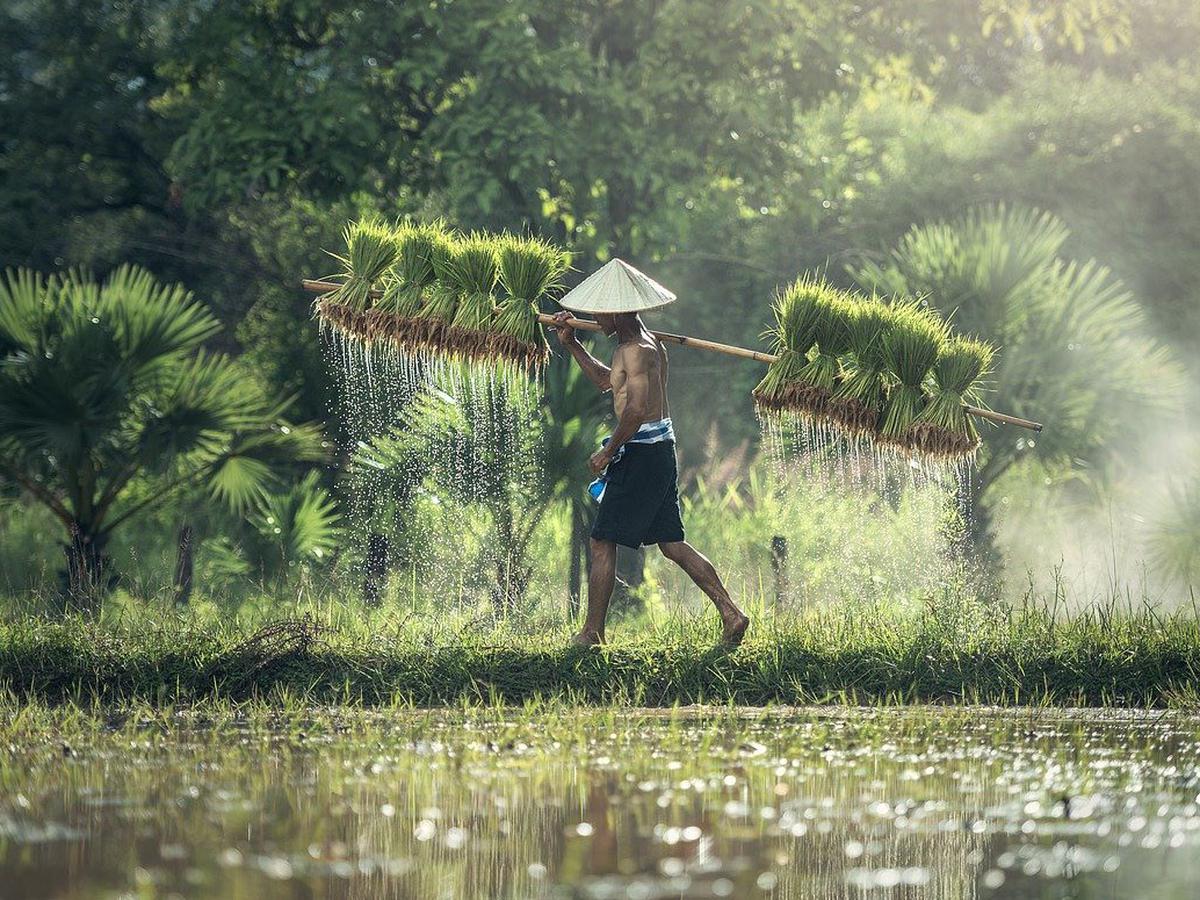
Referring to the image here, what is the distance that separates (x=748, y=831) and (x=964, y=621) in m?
4.51

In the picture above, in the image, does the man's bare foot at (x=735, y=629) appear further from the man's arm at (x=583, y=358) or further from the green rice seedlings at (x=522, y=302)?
the green rice seedlings at (x=522, y=302)

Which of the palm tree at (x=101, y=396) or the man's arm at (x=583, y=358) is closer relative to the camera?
the man's arm at (x=583, y=358)

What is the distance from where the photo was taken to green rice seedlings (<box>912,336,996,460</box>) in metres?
10.2

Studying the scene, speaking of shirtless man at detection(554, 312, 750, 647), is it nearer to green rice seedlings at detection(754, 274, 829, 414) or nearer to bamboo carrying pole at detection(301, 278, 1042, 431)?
bamboo carrying pole at detection(301, 278, 1042, 431)

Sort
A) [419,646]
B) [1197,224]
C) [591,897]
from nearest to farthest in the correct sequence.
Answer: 1. [591,897]
2. [419,646]
3. [1197,224]

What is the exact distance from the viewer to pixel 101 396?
12773 millimetres

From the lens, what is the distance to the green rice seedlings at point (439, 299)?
1041 cm

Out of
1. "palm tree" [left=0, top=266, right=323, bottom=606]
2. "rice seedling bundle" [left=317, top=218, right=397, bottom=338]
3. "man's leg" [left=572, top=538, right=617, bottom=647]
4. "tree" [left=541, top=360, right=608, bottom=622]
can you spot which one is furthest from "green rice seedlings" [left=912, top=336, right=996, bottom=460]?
"palm tree" [left=0, top=266, right=323, bottom=606]

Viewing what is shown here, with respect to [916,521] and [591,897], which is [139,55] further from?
[591,897]

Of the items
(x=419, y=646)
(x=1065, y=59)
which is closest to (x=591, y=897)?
(x=419, y=646)

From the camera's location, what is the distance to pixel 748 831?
5.96 m

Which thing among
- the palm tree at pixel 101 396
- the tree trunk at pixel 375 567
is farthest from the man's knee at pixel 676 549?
the palm tree at pixel 101 396

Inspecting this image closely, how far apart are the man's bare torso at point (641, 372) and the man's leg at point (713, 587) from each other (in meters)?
0.74

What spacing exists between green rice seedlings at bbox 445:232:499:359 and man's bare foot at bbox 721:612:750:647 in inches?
81.2
